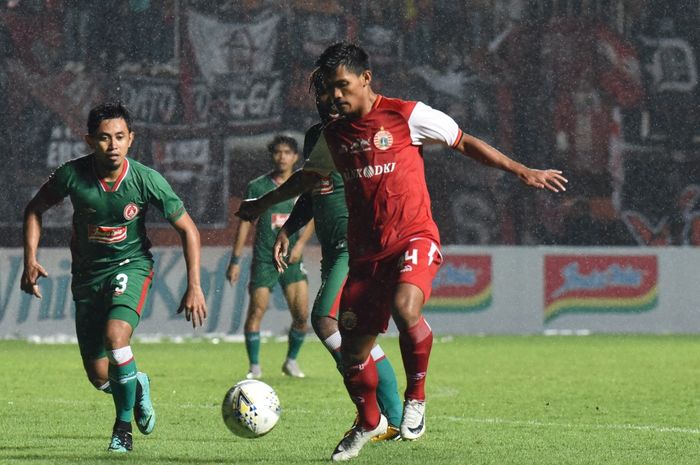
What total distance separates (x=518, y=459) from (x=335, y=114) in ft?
6.95

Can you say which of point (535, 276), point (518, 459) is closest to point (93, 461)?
point (518, 459)

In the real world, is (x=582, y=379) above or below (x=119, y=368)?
below

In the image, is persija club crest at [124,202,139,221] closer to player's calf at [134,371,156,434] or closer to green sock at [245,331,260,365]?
A: player's calf at [134,371,156,434]

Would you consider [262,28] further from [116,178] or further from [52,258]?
[116,178]

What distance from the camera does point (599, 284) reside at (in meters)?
17.5

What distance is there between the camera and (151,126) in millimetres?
21562

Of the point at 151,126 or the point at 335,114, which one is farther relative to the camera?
the point at 151,126

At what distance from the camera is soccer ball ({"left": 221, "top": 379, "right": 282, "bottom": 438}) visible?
20.3 ft

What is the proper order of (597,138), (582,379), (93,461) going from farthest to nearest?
(597,138), (582,379), (93,461)

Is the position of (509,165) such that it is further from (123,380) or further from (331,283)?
(123,380)

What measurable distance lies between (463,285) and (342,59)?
1150 cm

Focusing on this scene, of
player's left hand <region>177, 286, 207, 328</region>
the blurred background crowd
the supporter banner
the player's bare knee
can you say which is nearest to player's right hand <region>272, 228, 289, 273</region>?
the player's bare knee

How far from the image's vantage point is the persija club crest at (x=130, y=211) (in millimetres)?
6598

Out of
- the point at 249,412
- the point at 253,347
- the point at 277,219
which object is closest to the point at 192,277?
the point at 249,412
